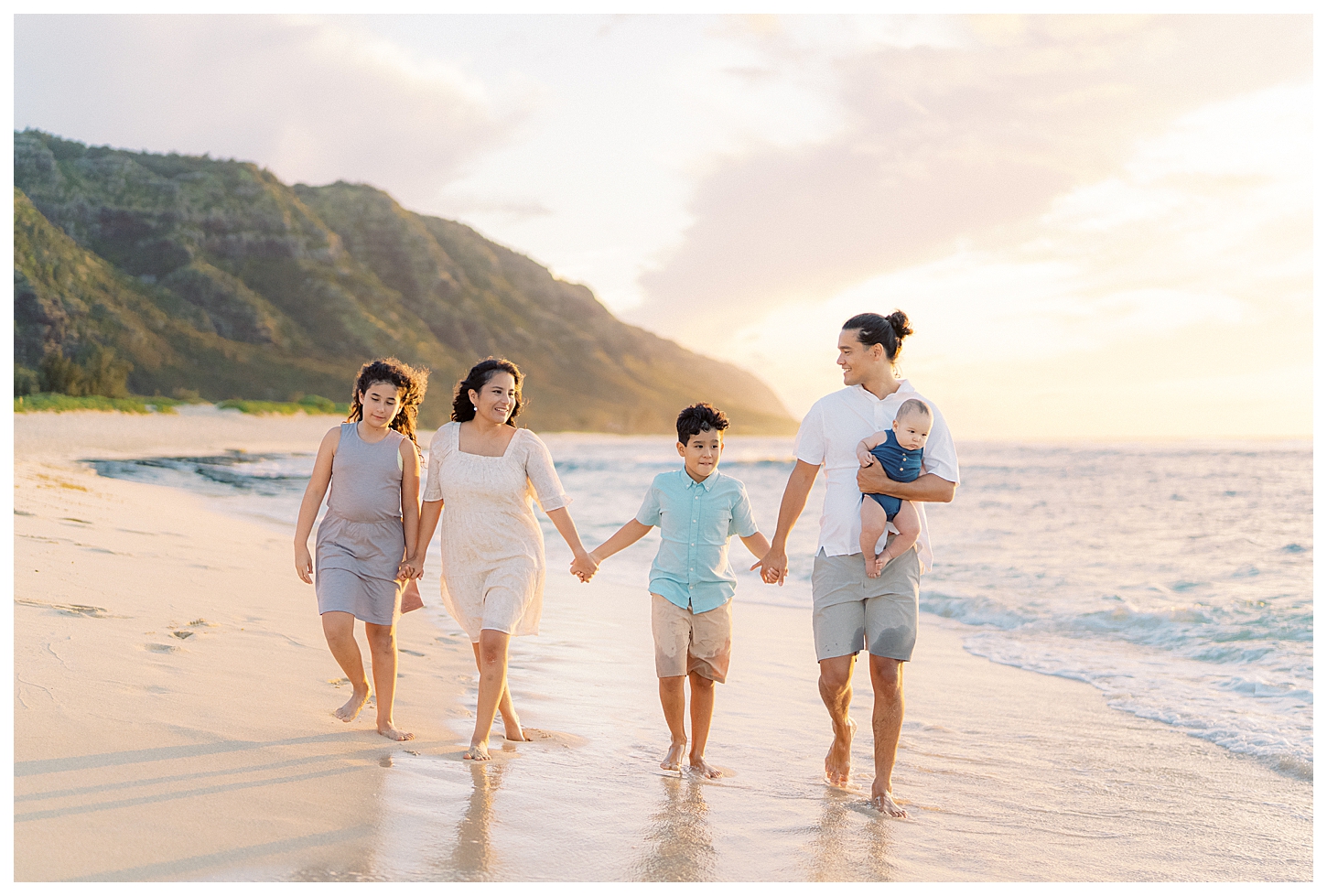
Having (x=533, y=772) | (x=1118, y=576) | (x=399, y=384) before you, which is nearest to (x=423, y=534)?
(x=399, y=384)

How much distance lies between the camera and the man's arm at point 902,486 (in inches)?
153

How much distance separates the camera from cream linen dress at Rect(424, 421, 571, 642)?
4285 millimetres

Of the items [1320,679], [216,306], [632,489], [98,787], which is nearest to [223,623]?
[98,787]

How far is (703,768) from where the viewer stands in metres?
4.18

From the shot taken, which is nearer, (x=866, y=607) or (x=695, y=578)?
(x=866, y=607)

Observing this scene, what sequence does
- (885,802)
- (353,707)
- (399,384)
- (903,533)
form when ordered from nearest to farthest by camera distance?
1. (885,802)
2. (903,533)
3. (353,707)
4. (399,384)

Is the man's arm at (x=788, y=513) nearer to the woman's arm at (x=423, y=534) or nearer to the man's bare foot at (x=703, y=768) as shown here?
the man's bare foot at (x=703, y=768)

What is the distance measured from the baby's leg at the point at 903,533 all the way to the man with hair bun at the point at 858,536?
0.04 metres

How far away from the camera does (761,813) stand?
3.66 m

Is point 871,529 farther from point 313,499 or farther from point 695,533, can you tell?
point 313,499

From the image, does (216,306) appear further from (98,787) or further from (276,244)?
(98,787)

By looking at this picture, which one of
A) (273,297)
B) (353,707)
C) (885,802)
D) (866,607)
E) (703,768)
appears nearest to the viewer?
(885,802)

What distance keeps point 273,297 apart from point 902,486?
106m

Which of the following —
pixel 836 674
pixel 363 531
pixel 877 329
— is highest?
pixel 877 329
